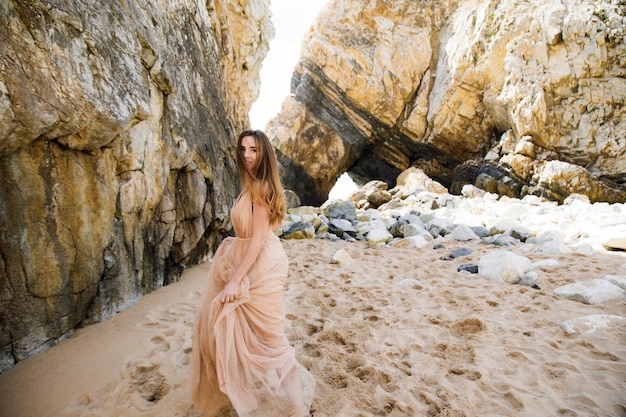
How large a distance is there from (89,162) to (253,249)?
7.39 feet

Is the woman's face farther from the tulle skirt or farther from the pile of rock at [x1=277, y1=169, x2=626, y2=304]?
the pile of rock at [x1=277, y1=169, x2=626, y2=304]

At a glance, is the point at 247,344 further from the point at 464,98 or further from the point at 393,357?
the point at 464,98

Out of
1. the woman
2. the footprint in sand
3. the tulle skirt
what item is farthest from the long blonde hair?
the footprint in sand

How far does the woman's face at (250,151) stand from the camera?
214 centimetres

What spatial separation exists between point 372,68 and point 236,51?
Result: 12209 millimetres

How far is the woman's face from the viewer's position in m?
2.14

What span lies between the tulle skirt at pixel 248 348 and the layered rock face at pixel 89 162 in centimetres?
169

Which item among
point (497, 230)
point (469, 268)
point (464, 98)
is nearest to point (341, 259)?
point (469, 268)

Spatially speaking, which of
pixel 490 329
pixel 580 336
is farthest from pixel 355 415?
pixel 580 336

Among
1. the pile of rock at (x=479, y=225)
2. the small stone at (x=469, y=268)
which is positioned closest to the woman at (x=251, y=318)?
the small stone at (x=469, y=268)

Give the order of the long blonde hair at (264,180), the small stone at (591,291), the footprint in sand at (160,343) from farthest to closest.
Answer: the small stone at (591,291), the footprint in sand at (160,343), the long blonde hair at (264,180)

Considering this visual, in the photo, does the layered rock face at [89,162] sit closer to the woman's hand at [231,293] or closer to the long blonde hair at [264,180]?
the long blonde hair at [264,180]

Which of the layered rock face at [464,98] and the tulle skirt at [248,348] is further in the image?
the layered rock face at [464,98]

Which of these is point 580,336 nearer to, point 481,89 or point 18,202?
point 18,202
